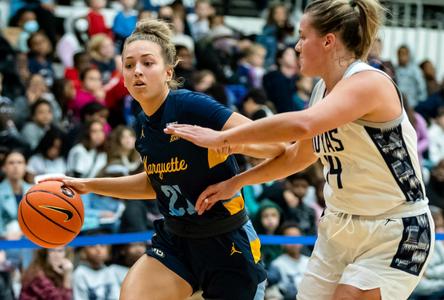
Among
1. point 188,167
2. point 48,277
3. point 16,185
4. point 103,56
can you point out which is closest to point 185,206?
point 188,167

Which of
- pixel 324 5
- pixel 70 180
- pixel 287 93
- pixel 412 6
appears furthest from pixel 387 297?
pixel 412 6

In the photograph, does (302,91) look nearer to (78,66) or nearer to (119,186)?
(78,66)

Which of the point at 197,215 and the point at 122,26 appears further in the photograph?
the point at 122,26

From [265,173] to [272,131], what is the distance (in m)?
0.84

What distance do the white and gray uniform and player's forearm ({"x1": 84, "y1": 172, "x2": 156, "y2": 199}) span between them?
4.30ft

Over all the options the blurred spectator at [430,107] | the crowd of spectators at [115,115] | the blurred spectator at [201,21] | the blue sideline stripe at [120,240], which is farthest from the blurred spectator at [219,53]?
the blue sideline stripe at [120,240]

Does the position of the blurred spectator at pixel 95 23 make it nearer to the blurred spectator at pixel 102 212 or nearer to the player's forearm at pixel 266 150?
the blurred spectator at pixel 102 212

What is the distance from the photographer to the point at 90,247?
299 inches

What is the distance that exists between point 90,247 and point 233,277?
2873mm

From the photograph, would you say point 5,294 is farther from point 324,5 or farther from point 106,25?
point 106,25

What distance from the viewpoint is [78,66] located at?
10.9 metres

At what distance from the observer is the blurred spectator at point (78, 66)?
10.8m

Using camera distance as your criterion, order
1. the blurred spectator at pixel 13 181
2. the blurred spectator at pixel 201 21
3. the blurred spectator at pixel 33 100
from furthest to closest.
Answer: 1. the blurred spectator at pixel 201 21
2. the blurred spectator at pixel 33 100
3. the blurred spectator at pixel 13 181

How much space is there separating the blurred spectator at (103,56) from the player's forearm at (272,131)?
7.06 meters
